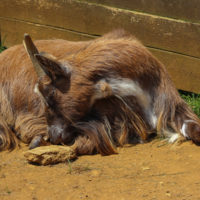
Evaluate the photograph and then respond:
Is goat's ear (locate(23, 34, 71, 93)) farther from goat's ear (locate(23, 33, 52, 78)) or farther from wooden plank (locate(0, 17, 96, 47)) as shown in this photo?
wooden plank (locate(0, 17, 96, 47))

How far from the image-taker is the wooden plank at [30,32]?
5.41m

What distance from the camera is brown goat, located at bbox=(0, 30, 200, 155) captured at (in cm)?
347

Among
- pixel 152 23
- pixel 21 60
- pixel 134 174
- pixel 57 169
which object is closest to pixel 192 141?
pixel 134 174

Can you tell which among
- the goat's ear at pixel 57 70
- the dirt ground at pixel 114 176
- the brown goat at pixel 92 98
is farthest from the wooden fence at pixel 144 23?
the goat's ear at pixel 57 70

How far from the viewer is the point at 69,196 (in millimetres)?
2756

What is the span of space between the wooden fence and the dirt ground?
57.0 inches

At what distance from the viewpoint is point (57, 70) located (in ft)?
11.1

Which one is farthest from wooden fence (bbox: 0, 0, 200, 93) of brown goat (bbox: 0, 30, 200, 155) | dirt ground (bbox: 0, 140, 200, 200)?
dirt ground (bbox: 0, 140, 200, 200)

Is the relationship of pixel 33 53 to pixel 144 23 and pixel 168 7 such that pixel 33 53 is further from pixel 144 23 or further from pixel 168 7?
pixel 168 7

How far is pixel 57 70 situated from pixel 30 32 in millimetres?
2695

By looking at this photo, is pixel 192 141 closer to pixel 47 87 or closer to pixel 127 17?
pixel 47 87

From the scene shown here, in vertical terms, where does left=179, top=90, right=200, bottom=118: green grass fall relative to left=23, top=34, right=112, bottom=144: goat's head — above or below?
below

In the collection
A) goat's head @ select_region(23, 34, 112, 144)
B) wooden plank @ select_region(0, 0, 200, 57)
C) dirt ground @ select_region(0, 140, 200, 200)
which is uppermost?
wooden plank @ select_region(0, 0, 200, 57)

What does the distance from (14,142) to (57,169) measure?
894 millimetres
